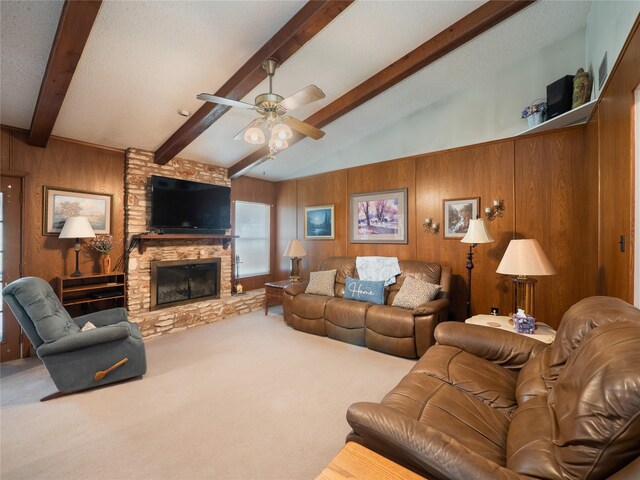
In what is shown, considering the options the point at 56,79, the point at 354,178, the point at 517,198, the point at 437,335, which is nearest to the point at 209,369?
the point at 437,335

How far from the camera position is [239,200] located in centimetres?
550

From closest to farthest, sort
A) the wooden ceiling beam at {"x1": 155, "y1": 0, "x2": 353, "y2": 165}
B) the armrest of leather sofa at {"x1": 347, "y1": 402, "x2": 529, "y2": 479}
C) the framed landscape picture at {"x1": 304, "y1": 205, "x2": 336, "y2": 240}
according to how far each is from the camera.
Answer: the armrest of leather sofa at {"x1": 347, "y1": 402, "x2": 529, "y2": 479}, the wooden ceiling beam at {"x1": 155, "y1": 0, "x2": 353, "y2": 165}, the framed landscape picture at {"x1": 304, "y1": 205, "x2": 336, "y2": 240}

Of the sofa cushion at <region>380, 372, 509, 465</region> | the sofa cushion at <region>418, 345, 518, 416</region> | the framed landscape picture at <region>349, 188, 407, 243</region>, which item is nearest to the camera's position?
the sofa cushion at <region>380, 372, 509, 465</region>

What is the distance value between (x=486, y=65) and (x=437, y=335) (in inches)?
129

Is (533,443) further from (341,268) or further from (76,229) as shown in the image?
(76,229)

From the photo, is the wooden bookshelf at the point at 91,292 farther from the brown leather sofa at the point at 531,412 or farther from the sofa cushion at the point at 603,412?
the sofa cushion at the point at 603,412

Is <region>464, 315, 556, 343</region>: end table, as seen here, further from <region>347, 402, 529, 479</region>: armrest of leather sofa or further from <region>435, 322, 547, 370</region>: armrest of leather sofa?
<region>347, 402, 529, 479</region>: armrest of leather sofa

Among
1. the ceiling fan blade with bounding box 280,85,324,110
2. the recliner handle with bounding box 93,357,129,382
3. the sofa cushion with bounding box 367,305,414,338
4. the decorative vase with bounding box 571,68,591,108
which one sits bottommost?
the recliner handle with bounding box 93,357,129,382

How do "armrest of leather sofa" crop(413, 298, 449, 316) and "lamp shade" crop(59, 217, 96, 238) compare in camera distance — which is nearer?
"armrest of leather sofa" crop(413, 298, 449, 316)

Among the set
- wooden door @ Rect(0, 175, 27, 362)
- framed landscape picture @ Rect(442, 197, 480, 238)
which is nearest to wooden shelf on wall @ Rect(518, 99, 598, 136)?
framed landscape picture @ Rect(442, 197, 480, 238)

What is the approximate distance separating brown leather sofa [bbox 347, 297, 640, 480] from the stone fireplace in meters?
3.63

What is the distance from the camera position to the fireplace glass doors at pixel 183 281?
430 centimetres

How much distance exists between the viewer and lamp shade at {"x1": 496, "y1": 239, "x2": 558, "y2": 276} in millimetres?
2422

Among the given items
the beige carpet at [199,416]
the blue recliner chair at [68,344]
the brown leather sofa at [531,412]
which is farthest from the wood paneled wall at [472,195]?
the blue recliner chair at [68,344]
